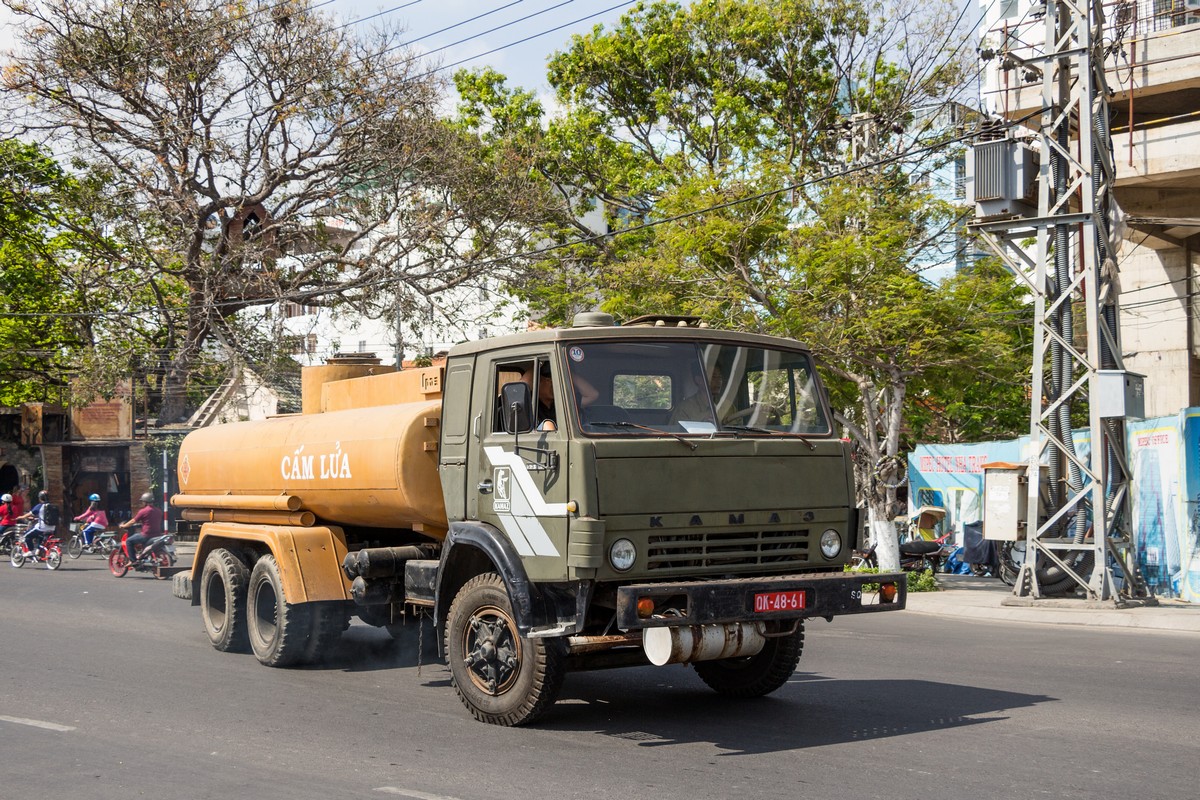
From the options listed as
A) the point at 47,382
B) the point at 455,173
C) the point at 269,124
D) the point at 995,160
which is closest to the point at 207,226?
the point at 269,124

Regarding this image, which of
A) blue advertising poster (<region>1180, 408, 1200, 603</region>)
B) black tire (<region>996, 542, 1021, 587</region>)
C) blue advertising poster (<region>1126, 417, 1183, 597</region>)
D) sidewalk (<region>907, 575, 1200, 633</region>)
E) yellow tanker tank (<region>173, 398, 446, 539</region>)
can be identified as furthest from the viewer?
black tire (<region>996, 542, 1021, 587</region>)

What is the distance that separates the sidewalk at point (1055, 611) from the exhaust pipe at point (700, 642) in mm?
8361

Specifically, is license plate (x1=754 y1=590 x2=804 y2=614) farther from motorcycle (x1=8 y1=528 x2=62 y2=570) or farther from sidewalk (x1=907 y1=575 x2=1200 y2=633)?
motorcycle (x1=8 y1=528 x2=62 y2=570)

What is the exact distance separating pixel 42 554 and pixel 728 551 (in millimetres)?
22218

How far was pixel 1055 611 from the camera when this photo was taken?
49.8 ft

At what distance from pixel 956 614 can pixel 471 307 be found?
17.3 meters

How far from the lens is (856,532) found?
802cm

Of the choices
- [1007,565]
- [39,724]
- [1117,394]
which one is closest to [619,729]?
[39,724]

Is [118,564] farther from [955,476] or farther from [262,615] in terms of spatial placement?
[955,476]

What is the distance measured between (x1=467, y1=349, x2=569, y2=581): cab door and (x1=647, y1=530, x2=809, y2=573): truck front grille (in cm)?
60

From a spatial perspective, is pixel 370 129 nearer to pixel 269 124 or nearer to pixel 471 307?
pixel 269 124

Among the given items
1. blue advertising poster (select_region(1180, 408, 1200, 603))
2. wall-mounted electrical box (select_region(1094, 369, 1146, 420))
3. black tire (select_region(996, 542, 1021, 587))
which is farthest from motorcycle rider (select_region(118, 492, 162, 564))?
blue advertising poster (select_region(1180, 408, 1200, 603))

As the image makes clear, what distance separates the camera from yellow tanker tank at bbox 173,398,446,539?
351 inches

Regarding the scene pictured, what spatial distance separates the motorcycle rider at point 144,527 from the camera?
2334 cm
